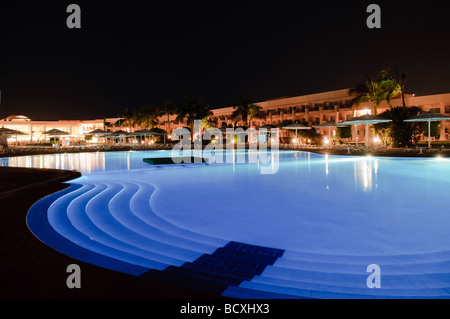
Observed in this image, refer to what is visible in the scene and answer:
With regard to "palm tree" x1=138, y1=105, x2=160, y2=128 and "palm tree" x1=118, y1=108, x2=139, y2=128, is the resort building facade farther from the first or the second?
"palm tree" x1=118, y1=108, x2=139, y2=128

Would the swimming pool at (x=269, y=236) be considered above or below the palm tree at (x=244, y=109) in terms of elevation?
below

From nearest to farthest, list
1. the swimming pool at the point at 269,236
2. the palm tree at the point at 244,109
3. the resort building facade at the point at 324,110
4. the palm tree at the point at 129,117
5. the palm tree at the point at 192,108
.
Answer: the swimming pool at the point at 269,236 < the resort building facade at the point at 324,110 < the palm tree at the point at 192,108 < the palm tree at the point at 244,109 < the palm tree at the point at 129,117

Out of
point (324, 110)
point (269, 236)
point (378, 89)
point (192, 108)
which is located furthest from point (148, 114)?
point (269, 236)

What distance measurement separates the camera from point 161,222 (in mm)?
5469

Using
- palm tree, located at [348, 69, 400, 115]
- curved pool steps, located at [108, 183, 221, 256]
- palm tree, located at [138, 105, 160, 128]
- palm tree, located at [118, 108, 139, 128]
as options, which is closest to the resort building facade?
palm tree, located at [348, 69, 400, 115]

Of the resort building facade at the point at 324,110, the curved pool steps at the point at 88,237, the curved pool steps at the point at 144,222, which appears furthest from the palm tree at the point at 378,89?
the curved pool steps at the point at 88,237

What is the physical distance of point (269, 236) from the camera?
468 cm

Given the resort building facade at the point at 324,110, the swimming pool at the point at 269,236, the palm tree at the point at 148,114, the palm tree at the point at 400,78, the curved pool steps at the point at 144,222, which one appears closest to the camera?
the swimming pool at the point at 269,236

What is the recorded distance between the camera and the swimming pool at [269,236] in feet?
10.9

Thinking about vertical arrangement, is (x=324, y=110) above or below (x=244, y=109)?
below

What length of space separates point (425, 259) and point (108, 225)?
4.78 meters

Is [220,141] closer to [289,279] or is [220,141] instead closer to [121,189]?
[121,189]

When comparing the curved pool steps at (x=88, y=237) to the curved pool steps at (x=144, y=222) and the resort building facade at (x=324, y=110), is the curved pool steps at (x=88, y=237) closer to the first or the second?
the curved pool steps at (x=144, y=222)

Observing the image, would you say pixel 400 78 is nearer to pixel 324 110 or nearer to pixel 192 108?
pixel 324 110
